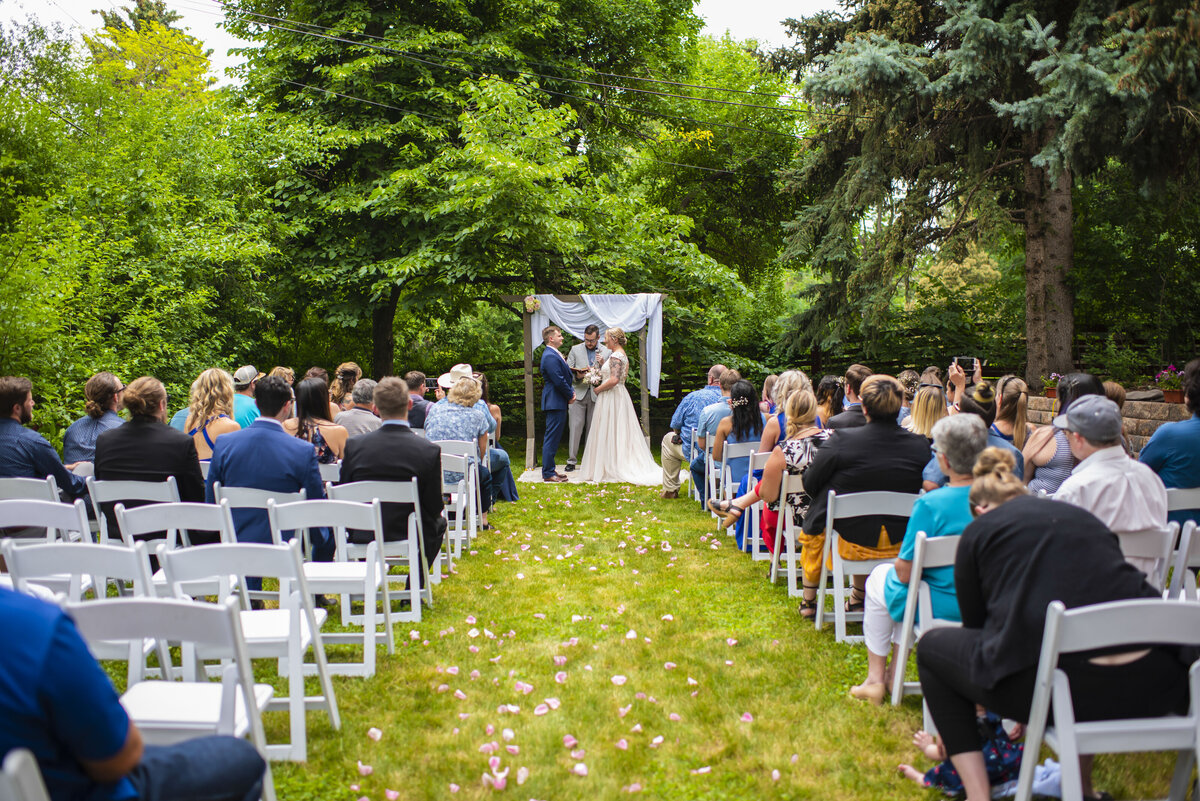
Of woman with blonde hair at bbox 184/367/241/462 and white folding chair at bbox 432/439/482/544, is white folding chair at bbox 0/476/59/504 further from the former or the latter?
white folding chair at bbox 432/439/482/544

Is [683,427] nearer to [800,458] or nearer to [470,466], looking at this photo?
[470,466]

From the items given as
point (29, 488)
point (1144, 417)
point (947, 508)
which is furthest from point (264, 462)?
point (1144, 417)

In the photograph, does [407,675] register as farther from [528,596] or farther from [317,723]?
[528,596]

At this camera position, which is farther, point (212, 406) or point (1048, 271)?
point (1048, 271)

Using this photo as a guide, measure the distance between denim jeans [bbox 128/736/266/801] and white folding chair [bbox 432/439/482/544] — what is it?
4798 millimetres

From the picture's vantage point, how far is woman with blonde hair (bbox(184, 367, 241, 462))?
6.12 metres

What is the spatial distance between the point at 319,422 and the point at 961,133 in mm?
9869

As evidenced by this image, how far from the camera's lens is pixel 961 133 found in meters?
11.9

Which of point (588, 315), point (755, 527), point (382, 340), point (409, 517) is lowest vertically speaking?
point (755, 527)

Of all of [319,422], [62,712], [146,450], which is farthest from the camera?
[319,422]

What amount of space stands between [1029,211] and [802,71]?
489 centimetres

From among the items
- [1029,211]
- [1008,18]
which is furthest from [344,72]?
[1029,211]

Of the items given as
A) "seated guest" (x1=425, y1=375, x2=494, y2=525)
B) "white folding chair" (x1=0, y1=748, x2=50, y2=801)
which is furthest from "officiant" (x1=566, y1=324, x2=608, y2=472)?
"white folding chair" (x1=0, y1=748, x2=50, y2=801)

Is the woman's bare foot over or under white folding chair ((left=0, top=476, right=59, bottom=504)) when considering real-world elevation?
under
